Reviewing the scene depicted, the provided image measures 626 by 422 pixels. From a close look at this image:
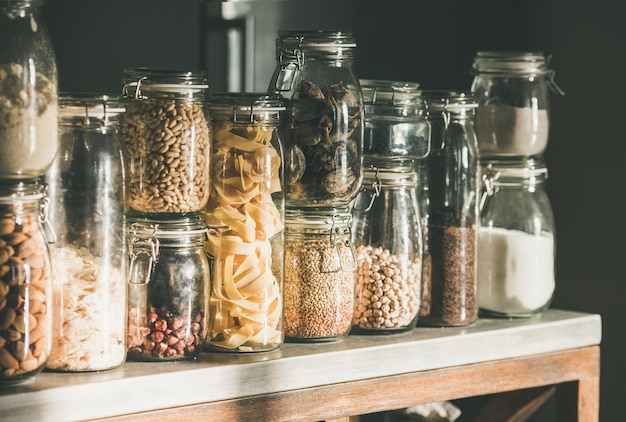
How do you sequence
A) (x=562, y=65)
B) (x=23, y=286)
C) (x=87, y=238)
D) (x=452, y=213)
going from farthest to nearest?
(x=562, y=65), (x=452, y=213), (x=87, y=238), (x=23, y=286)

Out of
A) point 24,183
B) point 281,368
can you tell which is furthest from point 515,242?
point 24,183

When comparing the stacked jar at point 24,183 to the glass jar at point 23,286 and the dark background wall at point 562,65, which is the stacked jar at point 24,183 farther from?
the dark background wall at point 562,65

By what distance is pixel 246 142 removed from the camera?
1.35 m

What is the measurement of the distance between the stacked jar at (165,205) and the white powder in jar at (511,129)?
1.88 ft

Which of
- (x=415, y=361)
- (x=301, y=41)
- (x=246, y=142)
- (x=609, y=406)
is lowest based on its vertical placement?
(x=609, y=406)

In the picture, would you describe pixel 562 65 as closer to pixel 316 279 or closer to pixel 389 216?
pixel 389 216

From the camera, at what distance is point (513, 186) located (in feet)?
5.60

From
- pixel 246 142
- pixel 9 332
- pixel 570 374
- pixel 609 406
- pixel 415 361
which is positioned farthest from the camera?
pixel 609 406

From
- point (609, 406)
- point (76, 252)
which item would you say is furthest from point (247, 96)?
point (609, 406)

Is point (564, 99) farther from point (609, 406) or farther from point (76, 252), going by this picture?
point (76, 252)

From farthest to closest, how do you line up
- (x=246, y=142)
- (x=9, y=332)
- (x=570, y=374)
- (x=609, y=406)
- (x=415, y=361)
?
1. (x=609, y=406)
2. (x=570, y=374)
3. (x=415, y=361)
4. (x=246, y=142)
5. (x=9, y=332)

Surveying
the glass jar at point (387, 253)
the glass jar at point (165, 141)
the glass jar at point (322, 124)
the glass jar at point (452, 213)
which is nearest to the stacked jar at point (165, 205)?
the glass jar at point (165, 141)

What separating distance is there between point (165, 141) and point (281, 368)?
0.33 m

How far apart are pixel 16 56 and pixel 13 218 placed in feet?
0.60
